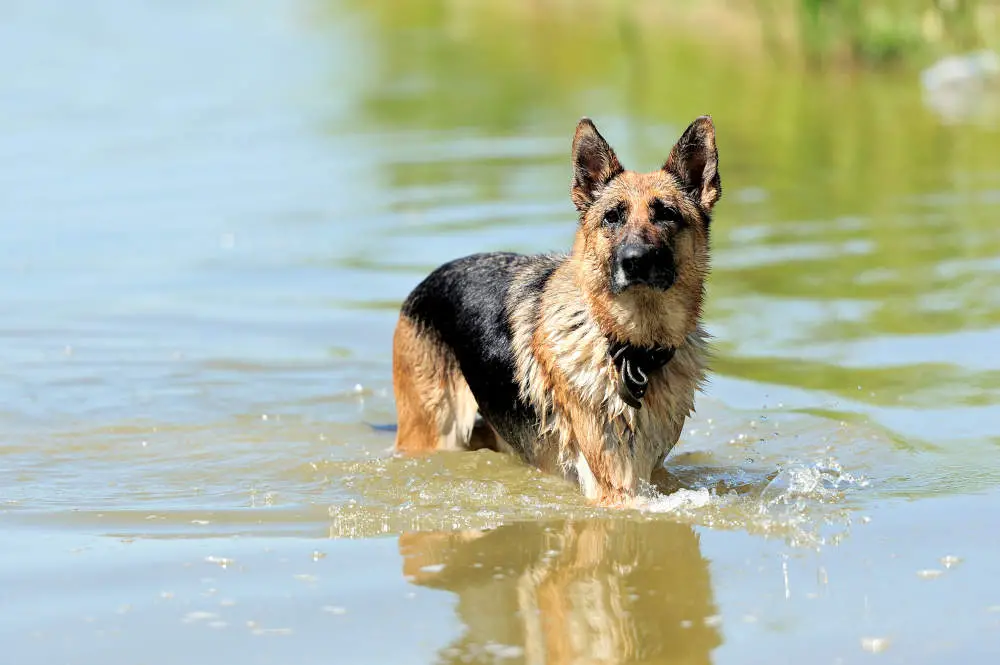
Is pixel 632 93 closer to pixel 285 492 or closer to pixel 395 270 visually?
pixel 395 270

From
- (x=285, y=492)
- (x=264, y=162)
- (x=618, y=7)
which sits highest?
(x=618, y=7)

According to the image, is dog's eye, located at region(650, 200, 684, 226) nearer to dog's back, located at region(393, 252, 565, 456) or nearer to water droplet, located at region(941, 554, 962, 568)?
dog's back, located at region(393, 252, 565, 456)

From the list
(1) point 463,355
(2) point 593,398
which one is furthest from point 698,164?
(1) point 463,355

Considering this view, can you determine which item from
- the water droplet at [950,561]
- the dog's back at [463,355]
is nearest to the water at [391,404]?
the water droplet at [950,561]

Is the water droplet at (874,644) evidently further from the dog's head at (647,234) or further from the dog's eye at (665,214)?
the dog's eye at (665,214)

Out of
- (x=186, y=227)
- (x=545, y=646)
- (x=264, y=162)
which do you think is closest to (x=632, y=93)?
(x=264, y=162)

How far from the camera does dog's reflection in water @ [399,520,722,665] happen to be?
4.72 metres

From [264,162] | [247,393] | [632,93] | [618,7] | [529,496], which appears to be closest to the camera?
[529,496]

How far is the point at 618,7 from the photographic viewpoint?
2730 centimetres

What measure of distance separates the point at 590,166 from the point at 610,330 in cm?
80

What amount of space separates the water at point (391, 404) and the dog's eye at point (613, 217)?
1.27 m

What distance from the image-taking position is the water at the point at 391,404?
504 cm

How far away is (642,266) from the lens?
609cm

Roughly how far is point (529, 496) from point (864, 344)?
10.9 feet
